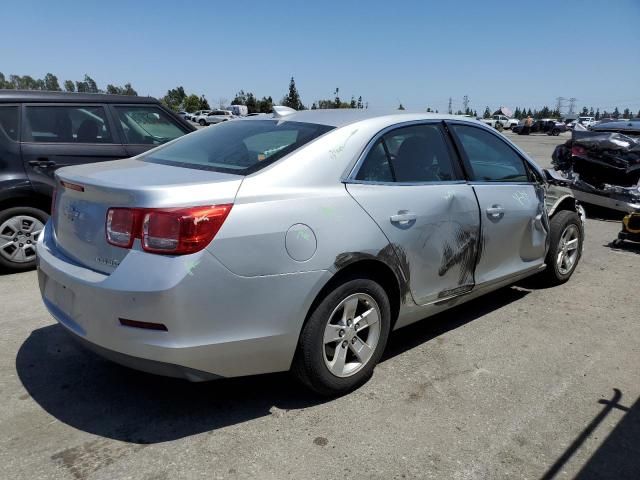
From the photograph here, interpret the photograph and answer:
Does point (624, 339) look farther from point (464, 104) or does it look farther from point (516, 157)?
point (464, 104)

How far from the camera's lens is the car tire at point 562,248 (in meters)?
5.03

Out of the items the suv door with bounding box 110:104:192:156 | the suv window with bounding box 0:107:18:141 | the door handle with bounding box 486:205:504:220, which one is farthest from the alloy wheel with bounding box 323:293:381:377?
the suv window with bounding box 0:107:18:141

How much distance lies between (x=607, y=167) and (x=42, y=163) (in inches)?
329

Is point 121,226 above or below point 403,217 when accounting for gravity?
above

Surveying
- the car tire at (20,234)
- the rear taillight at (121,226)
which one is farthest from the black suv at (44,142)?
the rear taillight at (121,226)

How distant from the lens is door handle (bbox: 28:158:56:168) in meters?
5.40

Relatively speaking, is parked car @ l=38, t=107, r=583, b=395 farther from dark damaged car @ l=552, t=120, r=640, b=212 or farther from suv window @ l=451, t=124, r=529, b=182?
dark damaged car @ l=552, t=120, r=640, b=212

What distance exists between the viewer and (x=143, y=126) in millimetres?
6266

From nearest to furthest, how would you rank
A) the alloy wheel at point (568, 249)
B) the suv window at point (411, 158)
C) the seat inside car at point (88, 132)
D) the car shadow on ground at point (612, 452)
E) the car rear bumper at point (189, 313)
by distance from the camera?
the car rear bumper at point (189, 313)
the car shadow on ground at point (612, 452)
the suv window at point (411, 158)
the alloy wheel at point (568, 249)
the seat inside car at point (88, 132)

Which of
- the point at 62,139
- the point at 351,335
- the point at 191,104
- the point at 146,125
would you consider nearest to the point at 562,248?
the point at 351,335

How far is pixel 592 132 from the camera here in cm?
965

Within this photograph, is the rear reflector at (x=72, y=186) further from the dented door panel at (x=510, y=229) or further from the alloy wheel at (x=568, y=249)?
the alloy wheel at (x=568, y=249)

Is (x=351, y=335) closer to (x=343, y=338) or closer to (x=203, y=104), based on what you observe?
(x=343, y=338)

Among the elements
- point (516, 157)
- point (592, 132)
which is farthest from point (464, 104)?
point (516, 157)
